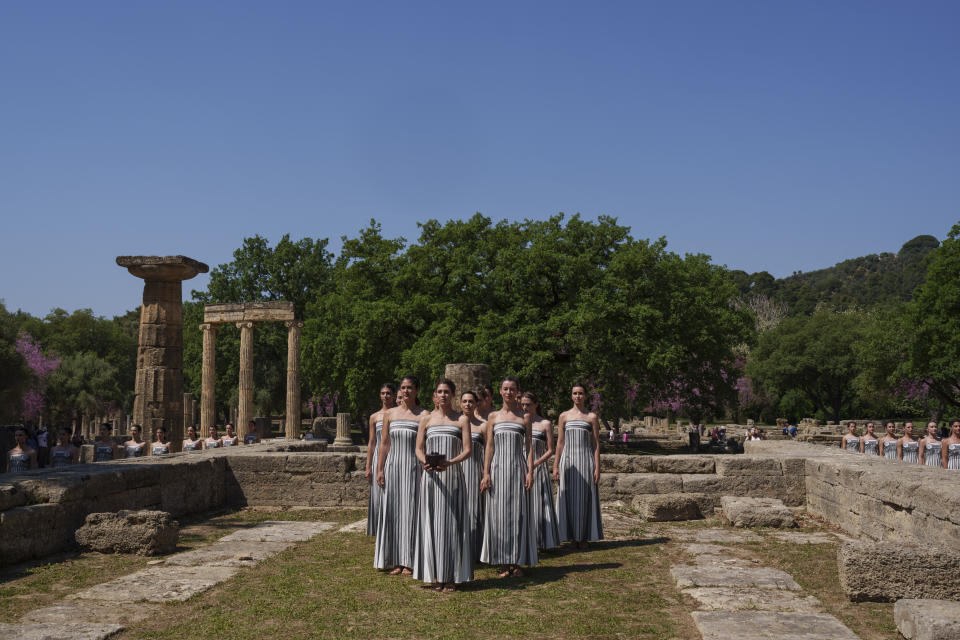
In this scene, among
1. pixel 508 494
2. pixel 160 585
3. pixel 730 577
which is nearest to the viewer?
pixel 160 585

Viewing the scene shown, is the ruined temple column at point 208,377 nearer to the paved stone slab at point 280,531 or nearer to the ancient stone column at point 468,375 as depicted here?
the paved stone slab at point 280,531

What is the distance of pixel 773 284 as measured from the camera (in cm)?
12750

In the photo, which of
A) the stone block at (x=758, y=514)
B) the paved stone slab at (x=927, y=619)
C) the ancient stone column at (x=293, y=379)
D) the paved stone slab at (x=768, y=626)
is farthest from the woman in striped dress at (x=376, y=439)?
the ancient stone column at (x=293, y=379)

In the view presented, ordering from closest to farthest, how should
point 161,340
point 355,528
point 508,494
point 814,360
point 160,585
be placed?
point 160,585
point 508,494
point 355,528
point 161,340
point 814,360

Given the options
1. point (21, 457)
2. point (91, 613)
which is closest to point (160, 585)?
point (91, 613)

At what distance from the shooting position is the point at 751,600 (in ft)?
19.9

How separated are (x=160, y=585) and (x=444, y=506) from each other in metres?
2.57

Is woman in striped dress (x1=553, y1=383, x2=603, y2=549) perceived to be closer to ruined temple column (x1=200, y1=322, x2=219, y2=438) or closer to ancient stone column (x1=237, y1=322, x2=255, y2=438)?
ancient stone column (x1=237, y1=322, x2=255, y2=438)

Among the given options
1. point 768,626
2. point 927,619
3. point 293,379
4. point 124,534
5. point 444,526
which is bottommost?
point 768,626

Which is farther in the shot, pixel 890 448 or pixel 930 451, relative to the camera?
pixel 890 448

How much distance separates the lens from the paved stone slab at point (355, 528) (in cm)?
971

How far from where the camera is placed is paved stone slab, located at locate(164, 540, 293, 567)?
7.81 metres

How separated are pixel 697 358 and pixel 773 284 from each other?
108132 mm

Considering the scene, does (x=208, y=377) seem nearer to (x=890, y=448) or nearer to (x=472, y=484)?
(x=890, y=448)
